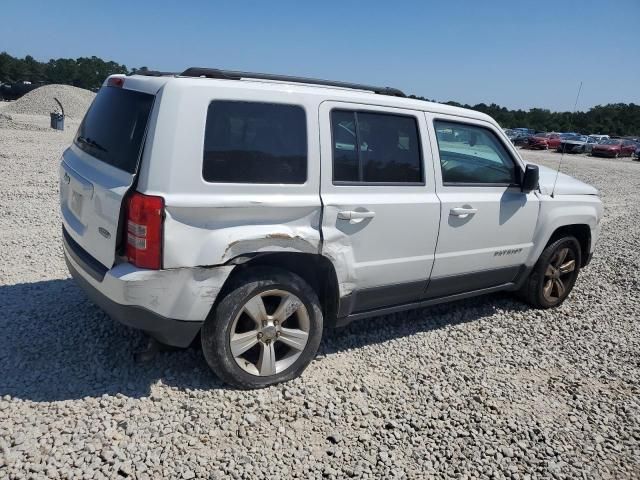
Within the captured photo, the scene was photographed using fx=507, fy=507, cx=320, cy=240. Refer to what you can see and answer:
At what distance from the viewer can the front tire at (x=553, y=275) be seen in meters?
5.02

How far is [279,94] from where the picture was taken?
320 cm

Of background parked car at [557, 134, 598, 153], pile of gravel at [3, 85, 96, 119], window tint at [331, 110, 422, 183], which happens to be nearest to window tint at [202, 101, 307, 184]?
window tint at [331, 110, 422, 183]

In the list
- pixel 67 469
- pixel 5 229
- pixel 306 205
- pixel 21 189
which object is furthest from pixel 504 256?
pixel 21 189

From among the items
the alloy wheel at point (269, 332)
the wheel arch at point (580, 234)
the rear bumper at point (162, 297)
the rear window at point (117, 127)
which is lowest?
the alloy wheel at point (269, 332)

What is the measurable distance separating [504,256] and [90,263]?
3381 millimetres

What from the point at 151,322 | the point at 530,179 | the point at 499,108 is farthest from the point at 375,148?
the point at 499,108

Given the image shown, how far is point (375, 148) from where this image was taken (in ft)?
11.9

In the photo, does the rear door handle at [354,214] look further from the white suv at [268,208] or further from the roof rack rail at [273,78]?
the roof rack rail at [273,78]

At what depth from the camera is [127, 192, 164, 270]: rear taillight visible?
2787mm

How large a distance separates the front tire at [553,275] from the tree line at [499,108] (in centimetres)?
5629

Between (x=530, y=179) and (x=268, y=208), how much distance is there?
98.1 inches

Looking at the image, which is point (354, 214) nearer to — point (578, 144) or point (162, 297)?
point (162, 297)

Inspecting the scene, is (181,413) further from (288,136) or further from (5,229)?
(5,229)

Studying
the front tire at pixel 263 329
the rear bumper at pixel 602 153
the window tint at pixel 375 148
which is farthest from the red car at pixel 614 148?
the front tire at pixel 263 329
